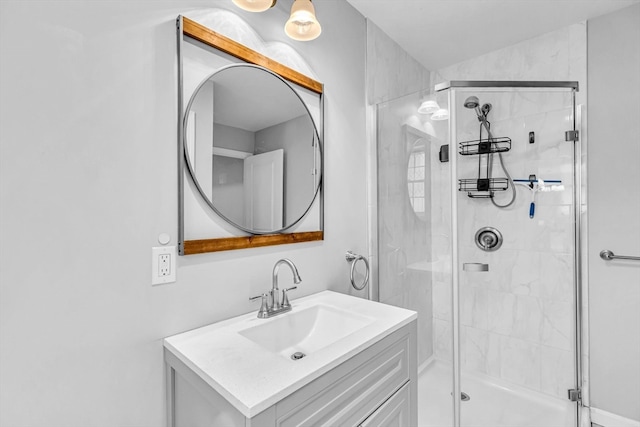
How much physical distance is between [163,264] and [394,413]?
0.99 metres

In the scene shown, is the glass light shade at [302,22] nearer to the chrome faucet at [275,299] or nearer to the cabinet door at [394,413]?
the chrome faucet at [275,299]

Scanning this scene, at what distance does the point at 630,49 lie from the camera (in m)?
1.82

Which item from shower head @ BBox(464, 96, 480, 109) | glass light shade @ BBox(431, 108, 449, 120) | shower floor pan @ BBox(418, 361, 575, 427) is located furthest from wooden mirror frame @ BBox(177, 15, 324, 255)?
shower floor pan @ BBox(418, 361, 575, 427)

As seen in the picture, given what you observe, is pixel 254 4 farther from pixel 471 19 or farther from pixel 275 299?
pixel 471 19

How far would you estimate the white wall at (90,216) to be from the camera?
30.2 inches

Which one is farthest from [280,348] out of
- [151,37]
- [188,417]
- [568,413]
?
[568,413]

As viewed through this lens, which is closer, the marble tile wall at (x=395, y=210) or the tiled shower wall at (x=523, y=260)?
the tiled shower wall at (x=523, y=260)

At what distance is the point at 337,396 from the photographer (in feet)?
2.93

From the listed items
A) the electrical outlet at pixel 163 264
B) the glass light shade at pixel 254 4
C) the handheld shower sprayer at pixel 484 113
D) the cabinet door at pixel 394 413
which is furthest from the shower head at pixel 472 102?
the electrical outlet at pixel 163 264

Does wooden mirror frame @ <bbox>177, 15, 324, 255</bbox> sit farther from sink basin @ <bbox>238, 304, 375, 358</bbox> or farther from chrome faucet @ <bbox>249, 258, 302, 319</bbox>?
sink basin @ <bbox>238, 304, 375, 358</bbox>

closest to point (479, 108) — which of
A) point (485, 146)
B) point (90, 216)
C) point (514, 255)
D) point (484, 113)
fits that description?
point (484, 113)

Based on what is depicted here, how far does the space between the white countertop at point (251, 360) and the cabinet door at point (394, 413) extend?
0.26m

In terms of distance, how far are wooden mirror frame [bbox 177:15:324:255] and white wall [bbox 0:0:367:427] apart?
0.03 m

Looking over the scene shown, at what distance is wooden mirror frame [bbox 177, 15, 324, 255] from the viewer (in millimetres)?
1047
